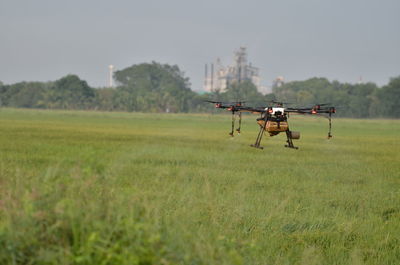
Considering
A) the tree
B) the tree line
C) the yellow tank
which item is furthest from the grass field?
the tree

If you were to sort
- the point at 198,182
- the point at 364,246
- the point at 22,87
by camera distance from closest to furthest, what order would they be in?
the point at 364,246
the point at 198,182
the point at 22,87

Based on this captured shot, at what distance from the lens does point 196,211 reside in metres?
8.05

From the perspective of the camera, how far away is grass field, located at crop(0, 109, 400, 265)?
4.59 m

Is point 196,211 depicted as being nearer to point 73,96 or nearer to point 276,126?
point 276,126

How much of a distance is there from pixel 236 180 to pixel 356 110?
12116 cm

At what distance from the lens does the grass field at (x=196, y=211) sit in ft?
15.0

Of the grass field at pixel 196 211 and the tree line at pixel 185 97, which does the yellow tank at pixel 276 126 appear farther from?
the tree line at pixel 185 97

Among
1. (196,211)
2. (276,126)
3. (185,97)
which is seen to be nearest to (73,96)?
(185,97)

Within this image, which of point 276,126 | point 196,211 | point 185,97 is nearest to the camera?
point 196,211

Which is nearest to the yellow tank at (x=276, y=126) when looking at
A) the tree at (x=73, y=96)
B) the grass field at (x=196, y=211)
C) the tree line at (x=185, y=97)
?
the grass field at (x=196, y=211)

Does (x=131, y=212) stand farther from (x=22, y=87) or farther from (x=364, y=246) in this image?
(x=22, y=87)

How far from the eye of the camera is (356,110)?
13100cm

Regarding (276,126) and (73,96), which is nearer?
(276,126)

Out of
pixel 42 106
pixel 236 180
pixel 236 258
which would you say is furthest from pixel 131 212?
pixel 42 106
